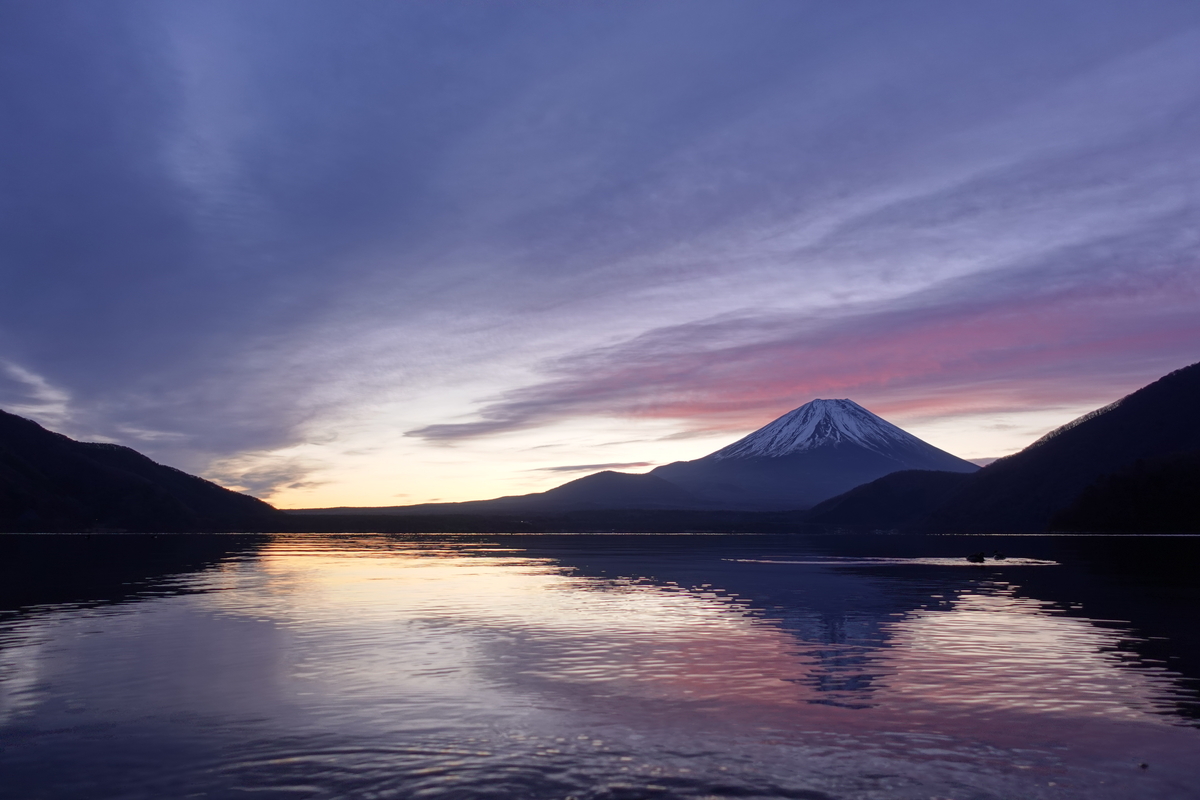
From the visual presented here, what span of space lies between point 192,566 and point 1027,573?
274 feet

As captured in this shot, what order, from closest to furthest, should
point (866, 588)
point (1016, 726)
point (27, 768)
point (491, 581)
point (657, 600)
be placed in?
point (27, 768)
point (1016, 726)
point (657, 600)
point (866, 588)
point (491, 581)

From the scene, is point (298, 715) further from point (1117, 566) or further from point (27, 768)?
point (1117, 566)

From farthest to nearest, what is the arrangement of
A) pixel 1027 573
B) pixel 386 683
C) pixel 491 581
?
pixel 1027 573, pixel 491 581, pixel 386 683

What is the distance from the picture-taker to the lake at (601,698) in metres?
17.4

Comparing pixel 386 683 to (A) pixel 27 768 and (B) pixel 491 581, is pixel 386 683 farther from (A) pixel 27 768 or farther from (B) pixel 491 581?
(B) pixel 491 581

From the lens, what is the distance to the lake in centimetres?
1736

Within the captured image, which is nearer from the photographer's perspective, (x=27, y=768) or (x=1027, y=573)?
(x=27, y=768)

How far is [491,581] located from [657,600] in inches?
825

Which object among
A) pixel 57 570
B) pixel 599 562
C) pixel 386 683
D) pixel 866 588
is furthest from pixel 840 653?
pixel 57 570

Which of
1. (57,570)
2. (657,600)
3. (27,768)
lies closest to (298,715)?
(27,768)

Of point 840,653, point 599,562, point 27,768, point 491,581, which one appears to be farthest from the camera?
point 599,562

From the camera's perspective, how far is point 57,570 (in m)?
82.4

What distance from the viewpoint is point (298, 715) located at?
74.9ft

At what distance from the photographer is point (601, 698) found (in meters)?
25.1
